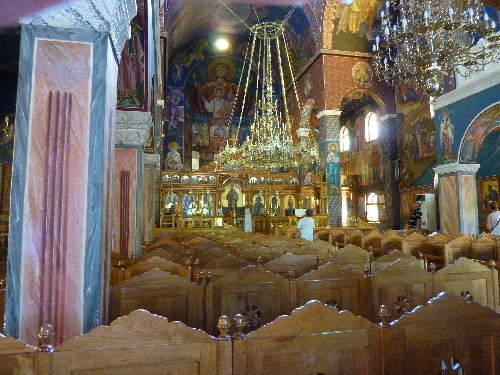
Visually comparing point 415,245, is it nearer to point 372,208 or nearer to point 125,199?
point 125,199

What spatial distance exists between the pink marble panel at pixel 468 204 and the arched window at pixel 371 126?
6.68 meters

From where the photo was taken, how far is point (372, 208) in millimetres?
19016

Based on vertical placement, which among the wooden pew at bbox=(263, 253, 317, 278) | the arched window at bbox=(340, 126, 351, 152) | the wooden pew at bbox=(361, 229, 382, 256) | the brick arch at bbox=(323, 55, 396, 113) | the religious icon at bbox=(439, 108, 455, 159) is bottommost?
the wooden pew at bbox=(361, 229, 382, 256)

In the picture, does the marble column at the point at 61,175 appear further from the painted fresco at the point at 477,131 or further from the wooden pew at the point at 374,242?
the painted fresco at the point at 477,131

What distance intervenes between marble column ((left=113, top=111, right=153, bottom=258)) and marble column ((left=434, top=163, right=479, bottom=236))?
9.28 m

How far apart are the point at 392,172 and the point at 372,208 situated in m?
2.98

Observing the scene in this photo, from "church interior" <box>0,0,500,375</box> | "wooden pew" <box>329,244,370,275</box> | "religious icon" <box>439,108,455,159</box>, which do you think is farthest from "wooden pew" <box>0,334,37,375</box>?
"religious icon" <box>439,108,455,159</box>

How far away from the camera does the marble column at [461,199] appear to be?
12.1 meters

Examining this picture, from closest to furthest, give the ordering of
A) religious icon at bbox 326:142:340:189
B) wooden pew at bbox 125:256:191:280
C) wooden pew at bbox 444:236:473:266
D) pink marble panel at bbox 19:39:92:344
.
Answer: pink marble panel at bbox 19:39:92:344
wooden pew at bbox 125:256:191:280
wooden pew at bbox 444:236:473:266
religious icon at bbox 326:142:340:189

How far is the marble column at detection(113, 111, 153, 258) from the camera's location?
7082 mm

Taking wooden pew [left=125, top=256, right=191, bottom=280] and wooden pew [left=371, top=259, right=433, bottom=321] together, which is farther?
wooden pew [left=125, top=256, right=191, bottom=280]

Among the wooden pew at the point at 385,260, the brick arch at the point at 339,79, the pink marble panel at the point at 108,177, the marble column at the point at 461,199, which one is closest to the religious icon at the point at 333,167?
the brick arch at the point at 339,79

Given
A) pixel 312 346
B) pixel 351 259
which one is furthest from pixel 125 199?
pixel 312 346

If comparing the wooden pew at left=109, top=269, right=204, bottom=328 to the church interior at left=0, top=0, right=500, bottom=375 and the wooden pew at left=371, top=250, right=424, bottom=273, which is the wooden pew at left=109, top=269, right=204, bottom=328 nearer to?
the church interior at left=0, top=0, right=500, bottom=375
